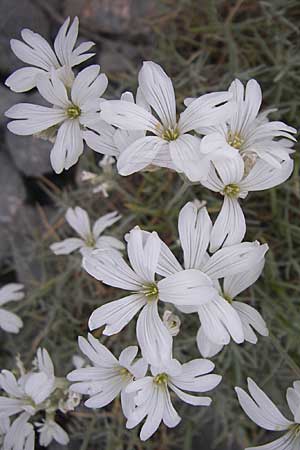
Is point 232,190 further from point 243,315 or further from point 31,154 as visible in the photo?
point 31,154

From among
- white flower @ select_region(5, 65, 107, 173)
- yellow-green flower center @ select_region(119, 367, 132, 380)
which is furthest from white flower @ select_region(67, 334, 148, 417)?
white flower @ select_region(5, 65, 107, 173)

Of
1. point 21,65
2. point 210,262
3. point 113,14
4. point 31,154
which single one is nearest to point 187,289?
point 210,262

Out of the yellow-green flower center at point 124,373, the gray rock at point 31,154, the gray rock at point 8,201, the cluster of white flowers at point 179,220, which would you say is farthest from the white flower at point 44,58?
the gray rock at point 8,201

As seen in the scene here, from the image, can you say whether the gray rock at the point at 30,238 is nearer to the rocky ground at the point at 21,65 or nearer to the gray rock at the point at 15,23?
the rocky ground at the point at 21,65

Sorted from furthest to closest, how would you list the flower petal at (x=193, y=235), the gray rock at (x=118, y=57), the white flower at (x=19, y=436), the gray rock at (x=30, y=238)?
1. the gray rock at (x=118, y=57)
2. the gray rock at (x=30, y=238)
3. the white flower at (x=19, y=436)
4. the flower petal at (x=193, y=235)

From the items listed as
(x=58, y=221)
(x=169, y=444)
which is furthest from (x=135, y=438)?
(x=58, y=221)
